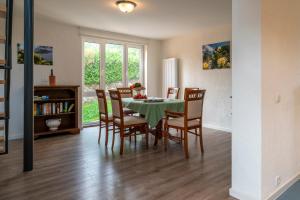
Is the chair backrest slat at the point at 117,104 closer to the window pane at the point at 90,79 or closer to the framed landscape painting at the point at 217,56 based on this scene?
the window pane at the point at 90,79

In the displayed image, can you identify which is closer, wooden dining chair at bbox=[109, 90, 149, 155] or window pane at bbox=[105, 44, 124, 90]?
wooden dining chair at bbox=[109, 90, 149, 155]

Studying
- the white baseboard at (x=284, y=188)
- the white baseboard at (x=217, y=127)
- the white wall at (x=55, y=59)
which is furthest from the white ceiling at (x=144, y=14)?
the white baseboard at (x=284, y=188)

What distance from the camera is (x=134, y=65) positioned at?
6.36 m

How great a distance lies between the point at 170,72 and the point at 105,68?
1.79 meters

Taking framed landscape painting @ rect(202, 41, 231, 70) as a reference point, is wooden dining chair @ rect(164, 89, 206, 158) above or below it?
below

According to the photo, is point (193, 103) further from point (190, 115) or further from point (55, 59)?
point (55, 59)

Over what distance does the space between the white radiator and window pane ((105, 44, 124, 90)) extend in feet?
4.18

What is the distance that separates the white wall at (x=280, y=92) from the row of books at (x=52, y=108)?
3997mm

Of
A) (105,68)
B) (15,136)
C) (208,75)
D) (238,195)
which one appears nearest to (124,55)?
(105,68)

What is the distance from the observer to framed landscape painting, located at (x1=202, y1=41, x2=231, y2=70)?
16.3ft

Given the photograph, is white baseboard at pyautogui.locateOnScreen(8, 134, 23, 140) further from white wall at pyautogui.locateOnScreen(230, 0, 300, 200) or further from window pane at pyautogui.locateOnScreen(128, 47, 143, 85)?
white wall at pyautogui.locateOnScreen(230, 0, 300, 200)

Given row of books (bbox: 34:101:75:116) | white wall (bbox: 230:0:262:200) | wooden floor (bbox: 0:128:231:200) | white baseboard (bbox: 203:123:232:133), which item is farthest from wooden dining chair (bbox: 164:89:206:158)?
row of books (bbox: 34:101:75:116)

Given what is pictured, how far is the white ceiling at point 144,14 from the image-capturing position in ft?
11.9

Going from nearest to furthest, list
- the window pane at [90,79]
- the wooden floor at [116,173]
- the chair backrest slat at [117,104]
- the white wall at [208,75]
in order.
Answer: the wooden floor at [116,173] < the chair backrest slat at [117,104] < the white wall at [208,75] < the window pane at [90,79]
